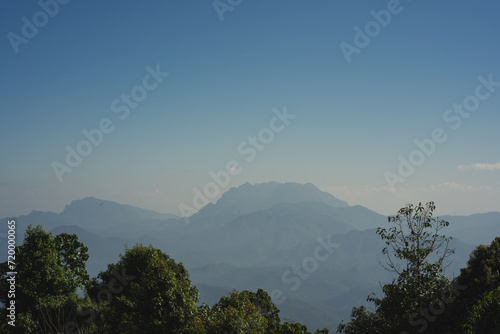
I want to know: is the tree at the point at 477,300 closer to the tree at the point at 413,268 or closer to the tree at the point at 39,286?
the tree at the point at 413,268

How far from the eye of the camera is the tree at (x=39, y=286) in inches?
1013

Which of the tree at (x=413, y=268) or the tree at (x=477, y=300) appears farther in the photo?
the tree at (x=413, y=268)

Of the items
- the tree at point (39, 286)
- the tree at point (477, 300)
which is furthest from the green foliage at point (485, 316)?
the tree at point (39, 286)

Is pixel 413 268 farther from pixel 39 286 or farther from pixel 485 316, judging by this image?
pixel 39 286

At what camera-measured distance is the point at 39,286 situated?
26625mm

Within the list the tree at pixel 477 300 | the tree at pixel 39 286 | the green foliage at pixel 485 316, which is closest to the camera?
the green foliage at pixel 485 316

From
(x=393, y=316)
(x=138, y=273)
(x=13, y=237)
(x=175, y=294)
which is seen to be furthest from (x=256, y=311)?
(x=13, y=237)

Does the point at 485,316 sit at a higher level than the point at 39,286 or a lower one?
lower

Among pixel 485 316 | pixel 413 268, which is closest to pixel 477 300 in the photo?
pixel 485 316

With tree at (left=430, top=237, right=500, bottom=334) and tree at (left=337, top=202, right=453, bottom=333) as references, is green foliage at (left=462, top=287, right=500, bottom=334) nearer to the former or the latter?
tree at (left=430, top=237, right=500, bottom=334)

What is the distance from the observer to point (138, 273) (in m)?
26.2

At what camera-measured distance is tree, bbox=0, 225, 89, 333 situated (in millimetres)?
25734

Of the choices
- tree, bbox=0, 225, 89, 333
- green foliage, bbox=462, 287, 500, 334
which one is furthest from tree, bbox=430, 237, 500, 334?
tree, bbox=0, 225, 89, 333

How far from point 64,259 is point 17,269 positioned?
15.1 ft
